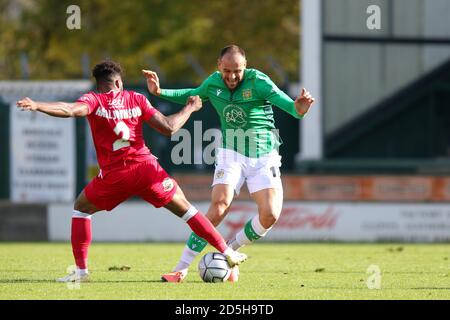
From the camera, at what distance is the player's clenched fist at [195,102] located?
1111 centimetres

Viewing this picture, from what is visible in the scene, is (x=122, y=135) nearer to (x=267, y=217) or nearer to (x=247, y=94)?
(x=247, y=94)

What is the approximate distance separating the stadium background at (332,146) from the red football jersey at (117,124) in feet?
31.5

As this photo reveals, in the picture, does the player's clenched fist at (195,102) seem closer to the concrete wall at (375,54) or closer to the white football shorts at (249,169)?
the white football shorts at (249,169)

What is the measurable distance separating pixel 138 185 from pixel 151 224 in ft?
33.2

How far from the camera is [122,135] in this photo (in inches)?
422

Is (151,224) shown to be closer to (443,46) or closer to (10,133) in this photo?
(10,133)

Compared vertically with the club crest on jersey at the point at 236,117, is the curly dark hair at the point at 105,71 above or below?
above

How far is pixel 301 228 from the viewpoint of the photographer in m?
20.6

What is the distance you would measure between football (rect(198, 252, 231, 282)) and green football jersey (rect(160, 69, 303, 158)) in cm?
122

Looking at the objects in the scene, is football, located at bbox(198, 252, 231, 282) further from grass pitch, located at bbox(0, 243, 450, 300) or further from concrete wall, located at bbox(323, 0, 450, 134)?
concrete wall, located at bbox(323, 0, 450, 134)

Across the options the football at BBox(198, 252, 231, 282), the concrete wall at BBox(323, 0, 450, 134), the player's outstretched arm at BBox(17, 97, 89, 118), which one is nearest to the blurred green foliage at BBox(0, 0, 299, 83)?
the concrete wall at BBox(323, 0, 450, 134)

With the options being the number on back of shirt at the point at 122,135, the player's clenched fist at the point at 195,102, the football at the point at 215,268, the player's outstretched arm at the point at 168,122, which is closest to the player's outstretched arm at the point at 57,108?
the number on back of shirt at the point at 122,135

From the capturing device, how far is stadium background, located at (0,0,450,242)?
67.5ft

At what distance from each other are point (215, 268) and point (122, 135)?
158 cm
